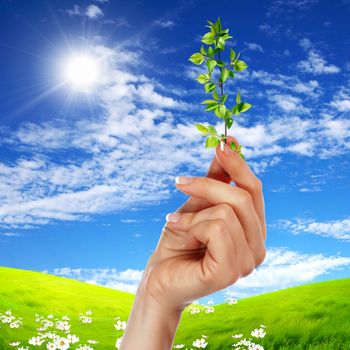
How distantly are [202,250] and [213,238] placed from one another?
1.39 ft

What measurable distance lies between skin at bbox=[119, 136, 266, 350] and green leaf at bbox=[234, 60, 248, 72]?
407 millimetres

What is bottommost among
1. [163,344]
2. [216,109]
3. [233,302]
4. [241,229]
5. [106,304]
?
[163,344]

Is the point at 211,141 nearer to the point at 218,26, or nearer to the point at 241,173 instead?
the point at 241,173

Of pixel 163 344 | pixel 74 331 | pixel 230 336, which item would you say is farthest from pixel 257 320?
pixel 163 344

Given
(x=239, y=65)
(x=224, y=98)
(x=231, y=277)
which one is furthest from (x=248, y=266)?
(x=239, y=65)

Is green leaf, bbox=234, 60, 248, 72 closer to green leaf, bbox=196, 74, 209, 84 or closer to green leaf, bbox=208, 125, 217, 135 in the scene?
green leaf, bbox=196, 74, 209, 84

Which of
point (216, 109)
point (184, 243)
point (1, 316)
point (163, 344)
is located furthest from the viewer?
point (1, 316)

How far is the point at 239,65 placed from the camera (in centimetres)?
246

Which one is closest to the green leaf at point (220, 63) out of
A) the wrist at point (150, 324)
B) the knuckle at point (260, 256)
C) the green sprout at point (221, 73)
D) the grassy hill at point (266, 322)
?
the green sprout at point (221, 73)

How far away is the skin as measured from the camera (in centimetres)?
261

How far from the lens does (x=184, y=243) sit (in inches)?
115

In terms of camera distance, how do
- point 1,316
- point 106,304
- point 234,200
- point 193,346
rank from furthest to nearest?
point 106,304 < point 1,316 < point 193,346 < point 234,200

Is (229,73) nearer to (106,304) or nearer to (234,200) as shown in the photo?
(234,200)

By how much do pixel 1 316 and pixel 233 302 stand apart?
7.17 metres
